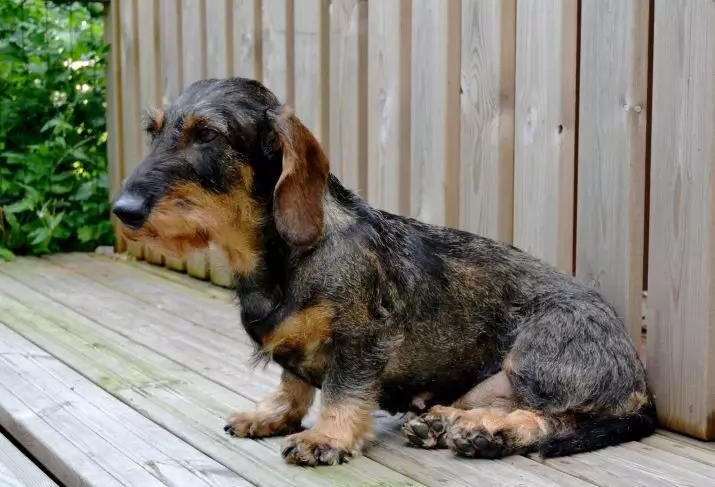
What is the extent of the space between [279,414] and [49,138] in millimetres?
5671

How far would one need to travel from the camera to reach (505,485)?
3326mm

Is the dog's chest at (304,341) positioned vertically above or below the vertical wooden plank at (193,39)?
below

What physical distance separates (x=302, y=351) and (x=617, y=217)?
4.57 ft

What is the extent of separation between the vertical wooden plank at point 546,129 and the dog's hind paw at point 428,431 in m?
1.05

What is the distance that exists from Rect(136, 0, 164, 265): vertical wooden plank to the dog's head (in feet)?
14.4

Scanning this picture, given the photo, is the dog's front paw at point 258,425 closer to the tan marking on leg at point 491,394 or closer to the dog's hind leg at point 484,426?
the dog's hind leg at point 484,426

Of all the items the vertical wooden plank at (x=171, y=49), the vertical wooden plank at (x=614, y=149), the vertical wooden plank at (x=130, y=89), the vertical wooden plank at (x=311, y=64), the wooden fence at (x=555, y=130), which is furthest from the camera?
the vertical wooden plank at (x=130, y=89)

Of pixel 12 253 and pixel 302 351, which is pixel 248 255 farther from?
pixel 12 253

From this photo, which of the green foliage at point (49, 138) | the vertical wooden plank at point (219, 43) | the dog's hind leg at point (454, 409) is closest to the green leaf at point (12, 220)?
the green foliage at point (49, 138)

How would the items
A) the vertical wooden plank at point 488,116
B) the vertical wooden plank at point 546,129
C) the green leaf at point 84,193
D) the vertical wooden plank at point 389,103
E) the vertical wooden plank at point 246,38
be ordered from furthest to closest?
the green leaf at point 84,193
the vertical wooden plank at point 246,38
the vertical wooden plank at point 389,103
the vertical wooden plank at point 488,116
the vertical wooden plank at point 546,129

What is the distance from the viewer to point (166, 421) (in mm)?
4082

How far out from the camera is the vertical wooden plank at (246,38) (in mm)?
6668

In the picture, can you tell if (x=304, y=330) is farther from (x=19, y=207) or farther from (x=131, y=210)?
(x=19, y=207)

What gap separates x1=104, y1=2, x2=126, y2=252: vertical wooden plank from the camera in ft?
27.9
